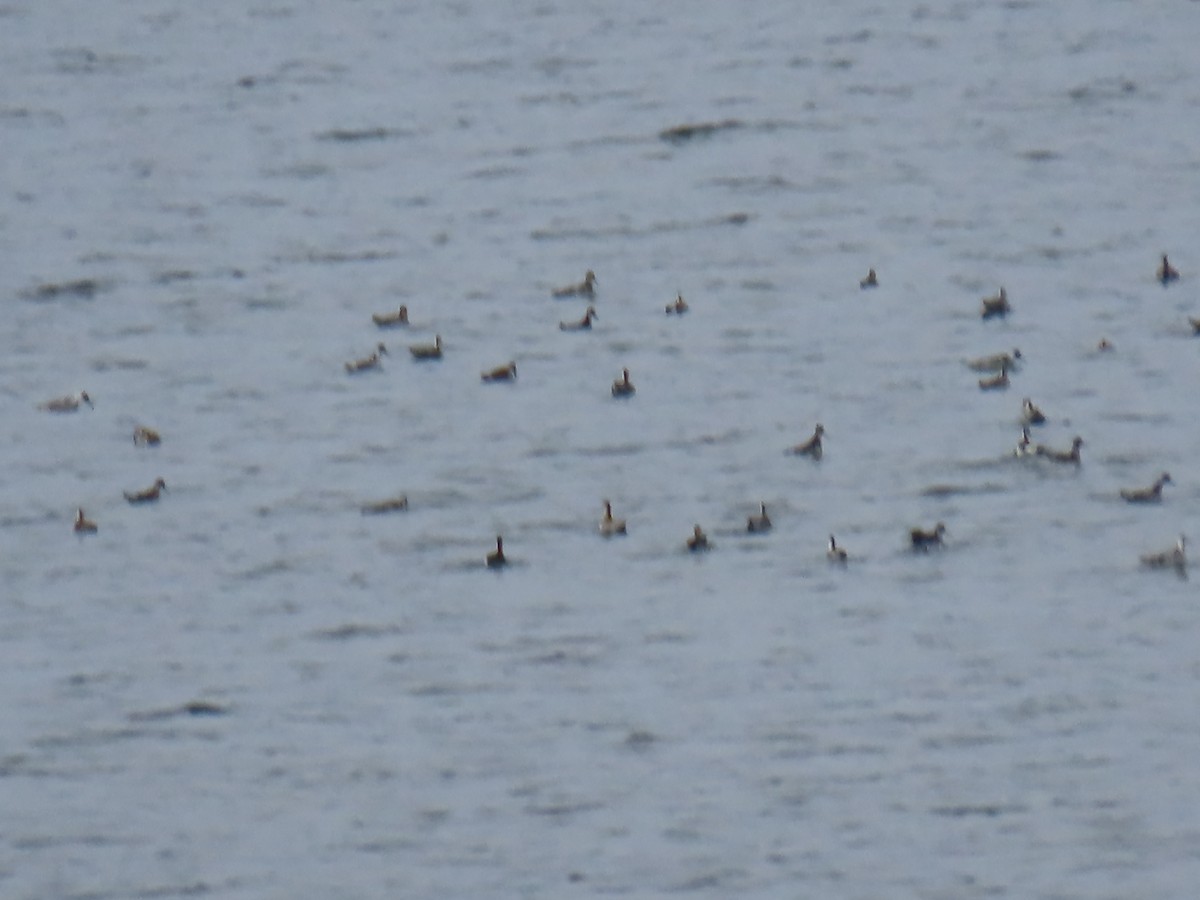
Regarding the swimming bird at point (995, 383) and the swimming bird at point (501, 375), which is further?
the swimming bird at point (501, 375)

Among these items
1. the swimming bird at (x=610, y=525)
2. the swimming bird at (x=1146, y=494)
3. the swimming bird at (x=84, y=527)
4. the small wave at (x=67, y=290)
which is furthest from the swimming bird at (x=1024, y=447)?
the small wave at (x=67, y=290)

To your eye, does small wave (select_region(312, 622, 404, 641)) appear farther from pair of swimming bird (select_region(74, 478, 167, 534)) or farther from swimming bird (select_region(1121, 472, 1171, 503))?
swimming bird (select_region(1121, 472, 1171, 503))

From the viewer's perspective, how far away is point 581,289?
28312mm

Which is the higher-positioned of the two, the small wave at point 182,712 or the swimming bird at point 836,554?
the swimming bird at point 836,554

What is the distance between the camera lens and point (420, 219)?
103 feet

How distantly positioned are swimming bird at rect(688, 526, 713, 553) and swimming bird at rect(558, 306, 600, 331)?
6.58 metres

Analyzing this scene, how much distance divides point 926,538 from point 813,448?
8.29 feet

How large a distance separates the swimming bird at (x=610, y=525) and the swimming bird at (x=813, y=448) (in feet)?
7.51

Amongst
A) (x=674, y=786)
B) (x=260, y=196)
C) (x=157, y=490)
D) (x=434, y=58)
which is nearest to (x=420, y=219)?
(x=260, y=196)

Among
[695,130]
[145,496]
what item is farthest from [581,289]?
[145,496]

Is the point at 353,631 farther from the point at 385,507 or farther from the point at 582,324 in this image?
the point at 582,324

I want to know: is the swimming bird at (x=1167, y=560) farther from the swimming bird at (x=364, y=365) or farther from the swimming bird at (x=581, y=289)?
the swimming bird at (x=581, y=289)

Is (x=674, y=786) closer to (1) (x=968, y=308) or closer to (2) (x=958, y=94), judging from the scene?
(1) (x=968, y=308)

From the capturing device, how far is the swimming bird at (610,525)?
21.4m
